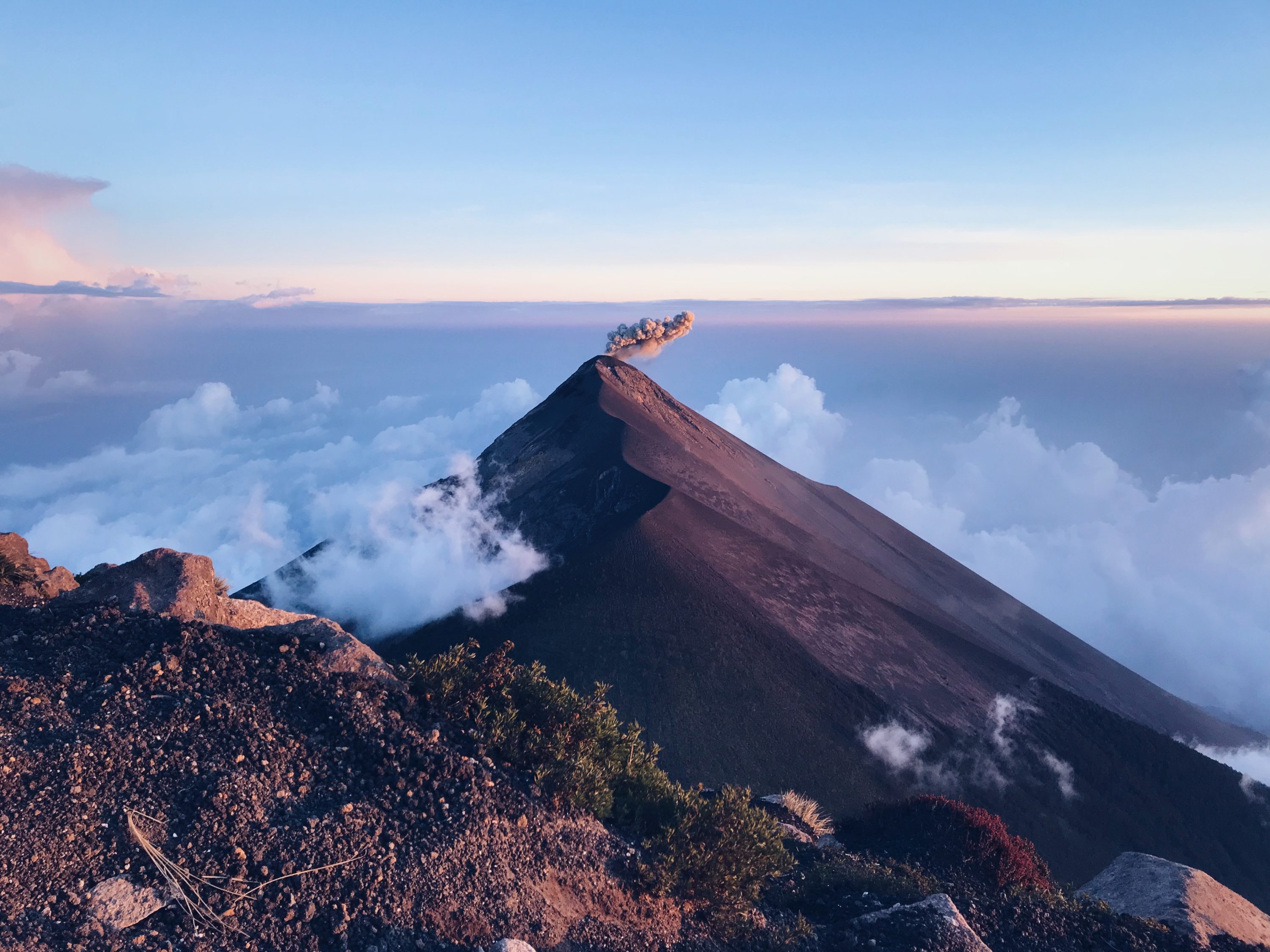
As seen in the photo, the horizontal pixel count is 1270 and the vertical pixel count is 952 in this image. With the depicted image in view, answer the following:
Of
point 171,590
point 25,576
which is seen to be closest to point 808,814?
point 171,590

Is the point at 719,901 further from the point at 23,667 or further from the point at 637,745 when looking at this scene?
the point at 23,667

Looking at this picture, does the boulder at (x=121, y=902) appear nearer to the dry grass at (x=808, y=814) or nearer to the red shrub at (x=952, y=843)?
the red shrub at (x=952, y=843)

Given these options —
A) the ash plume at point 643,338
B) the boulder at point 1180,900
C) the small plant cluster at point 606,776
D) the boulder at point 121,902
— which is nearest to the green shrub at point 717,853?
the small plant cluster at point 606,776

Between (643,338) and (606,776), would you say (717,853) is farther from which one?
(643,338)

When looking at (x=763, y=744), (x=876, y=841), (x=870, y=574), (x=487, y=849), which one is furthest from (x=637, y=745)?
(x=870, y=574)

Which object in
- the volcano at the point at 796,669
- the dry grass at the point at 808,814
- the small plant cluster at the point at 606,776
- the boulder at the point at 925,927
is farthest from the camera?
the volcano at the point at 796,669

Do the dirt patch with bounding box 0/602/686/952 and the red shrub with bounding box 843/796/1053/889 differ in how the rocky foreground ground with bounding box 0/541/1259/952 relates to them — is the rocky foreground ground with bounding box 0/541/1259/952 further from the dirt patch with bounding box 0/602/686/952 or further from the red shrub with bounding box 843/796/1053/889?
the red shrub with bounding box 843/796/1053/889

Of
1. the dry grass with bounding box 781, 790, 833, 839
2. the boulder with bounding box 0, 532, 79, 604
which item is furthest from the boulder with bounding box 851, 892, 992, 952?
the boulder with bounding box 0, 532, 79, 604
